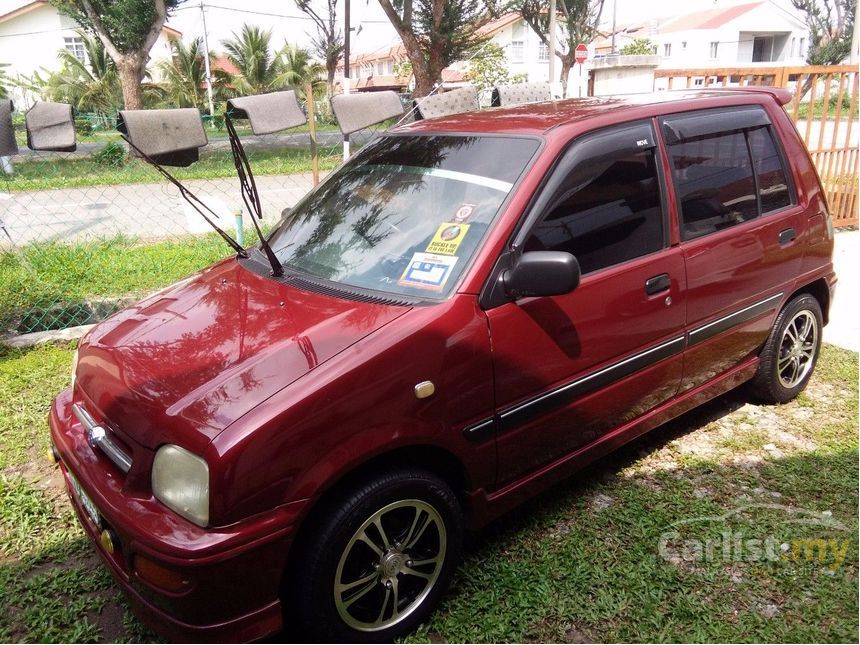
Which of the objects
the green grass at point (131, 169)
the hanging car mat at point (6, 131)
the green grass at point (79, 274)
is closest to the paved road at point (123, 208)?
the green grass at point (131, 169)

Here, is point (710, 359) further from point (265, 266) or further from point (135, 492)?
point (135, 492)

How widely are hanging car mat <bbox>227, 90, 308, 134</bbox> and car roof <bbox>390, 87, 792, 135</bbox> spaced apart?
78.8 inches

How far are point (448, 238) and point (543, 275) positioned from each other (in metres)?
0.43

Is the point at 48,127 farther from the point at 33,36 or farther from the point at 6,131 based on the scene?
the point at 33,36

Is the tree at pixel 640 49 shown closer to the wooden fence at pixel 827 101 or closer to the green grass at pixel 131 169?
the green grass at pixel 131 169

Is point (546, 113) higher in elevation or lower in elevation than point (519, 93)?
lower

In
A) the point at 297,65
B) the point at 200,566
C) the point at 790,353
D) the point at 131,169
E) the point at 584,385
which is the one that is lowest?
the point at 790,353

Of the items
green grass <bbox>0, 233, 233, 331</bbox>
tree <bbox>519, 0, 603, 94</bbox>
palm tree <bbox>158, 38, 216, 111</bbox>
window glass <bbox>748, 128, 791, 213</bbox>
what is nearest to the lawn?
window glass <bbox>748, 128, 791, 213</bbox>

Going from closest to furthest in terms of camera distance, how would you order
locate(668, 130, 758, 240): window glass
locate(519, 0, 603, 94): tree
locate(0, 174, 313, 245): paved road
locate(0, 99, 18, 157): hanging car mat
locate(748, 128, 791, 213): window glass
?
1. locate(668, 130, 758, 240): window glass
2. locate(748, 128, 791, 213): window glass
3. locate(0, 99, 18, 157): hanging car mat
4. locate(0, 174, 313, 245): paved road
5. locate(519, 0, 603, 94): tree

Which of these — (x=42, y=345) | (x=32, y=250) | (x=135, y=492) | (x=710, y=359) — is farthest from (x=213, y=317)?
(x=32, y=250)

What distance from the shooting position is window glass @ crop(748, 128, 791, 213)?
3.47 metres

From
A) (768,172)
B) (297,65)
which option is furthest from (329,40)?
(768,172)

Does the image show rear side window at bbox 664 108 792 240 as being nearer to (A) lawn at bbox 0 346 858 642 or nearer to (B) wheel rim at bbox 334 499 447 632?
(A) lawn at bbox 0 346 858 642

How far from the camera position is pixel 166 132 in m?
4.43
